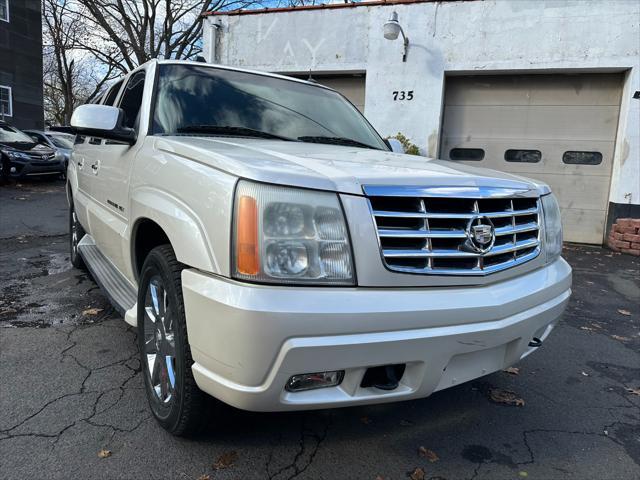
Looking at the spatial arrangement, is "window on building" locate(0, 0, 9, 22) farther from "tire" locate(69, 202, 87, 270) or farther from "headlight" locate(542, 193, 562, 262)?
"headlight" locate(542, 193, 562, 262)

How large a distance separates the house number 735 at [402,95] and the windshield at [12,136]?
10.7 m

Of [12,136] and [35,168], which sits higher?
[12,136]

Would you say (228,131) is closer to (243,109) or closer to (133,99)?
(243,109)

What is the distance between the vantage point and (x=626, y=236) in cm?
807

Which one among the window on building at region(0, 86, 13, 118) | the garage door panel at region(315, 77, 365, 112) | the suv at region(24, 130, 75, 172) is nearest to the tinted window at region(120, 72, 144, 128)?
the garage door panel at region(315, 77, 365, 112)

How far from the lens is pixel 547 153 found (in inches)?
343

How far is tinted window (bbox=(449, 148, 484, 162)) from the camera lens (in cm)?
913

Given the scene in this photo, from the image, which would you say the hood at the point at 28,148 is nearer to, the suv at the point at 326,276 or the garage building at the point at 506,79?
the garage building at the point at 506,79

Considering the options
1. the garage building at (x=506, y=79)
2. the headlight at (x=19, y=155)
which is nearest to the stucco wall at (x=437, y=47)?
the garage building at (x=506, y=79)

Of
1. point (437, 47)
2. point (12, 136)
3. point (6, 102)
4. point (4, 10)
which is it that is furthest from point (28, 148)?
point (437, 47)

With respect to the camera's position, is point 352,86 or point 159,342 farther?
point 352,86

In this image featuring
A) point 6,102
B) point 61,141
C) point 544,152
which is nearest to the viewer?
point 544,152

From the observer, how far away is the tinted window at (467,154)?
913 centimetres

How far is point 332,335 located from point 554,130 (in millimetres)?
8258
